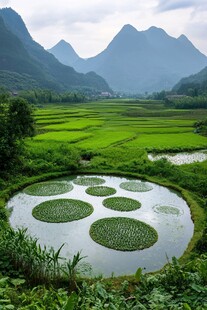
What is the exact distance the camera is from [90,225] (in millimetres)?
12570

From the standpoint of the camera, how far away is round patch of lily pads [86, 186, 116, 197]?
53.4ft

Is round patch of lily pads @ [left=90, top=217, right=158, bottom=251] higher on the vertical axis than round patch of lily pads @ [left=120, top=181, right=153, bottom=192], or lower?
lower

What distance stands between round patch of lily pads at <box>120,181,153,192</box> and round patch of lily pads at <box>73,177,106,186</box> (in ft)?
4.60

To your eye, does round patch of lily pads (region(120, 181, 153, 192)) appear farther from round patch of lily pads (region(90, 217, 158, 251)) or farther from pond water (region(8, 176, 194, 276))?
round patch of lily pads (region(90, 217, 158, 251))

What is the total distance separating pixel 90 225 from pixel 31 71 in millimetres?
129474

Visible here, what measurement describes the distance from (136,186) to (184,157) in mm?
8081

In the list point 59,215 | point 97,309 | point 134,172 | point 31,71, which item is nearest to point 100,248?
point 59,215

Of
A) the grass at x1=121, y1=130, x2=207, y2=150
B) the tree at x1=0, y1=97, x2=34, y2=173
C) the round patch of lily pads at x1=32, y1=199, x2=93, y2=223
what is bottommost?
the round patch of lily pads at x1=32, y1=199, x2=93, y2=223

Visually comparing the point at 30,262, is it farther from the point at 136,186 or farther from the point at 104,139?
the point at 104,139

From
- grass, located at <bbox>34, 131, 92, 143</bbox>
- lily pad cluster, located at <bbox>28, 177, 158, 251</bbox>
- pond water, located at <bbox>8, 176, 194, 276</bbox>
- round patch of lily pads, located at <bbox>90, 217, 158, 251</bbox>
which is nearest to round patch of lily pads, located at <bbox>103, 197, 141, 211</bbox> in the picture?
lily pad cluster, located at <bbox>28, 177, 158, 251</bbox>

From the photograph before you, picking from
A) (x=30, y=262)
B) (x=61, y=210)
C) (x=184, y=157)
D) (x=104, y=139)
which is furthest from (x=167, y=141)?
(x=30, y=262)

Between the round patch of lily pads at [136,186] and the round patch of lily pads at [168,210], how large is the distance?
2418 millimetres

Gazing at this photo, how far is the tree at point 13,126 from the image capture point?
18203 mm

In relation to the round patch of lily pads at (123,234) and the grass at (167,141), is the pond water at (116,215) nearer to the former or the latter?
the round patch of lily pads at (123,234)
